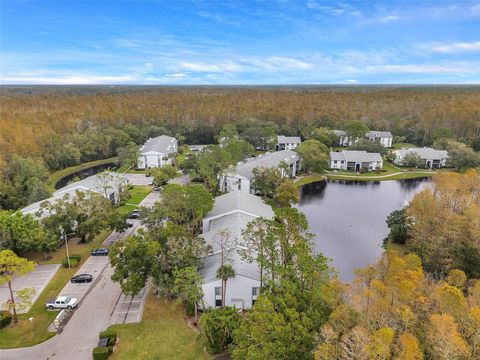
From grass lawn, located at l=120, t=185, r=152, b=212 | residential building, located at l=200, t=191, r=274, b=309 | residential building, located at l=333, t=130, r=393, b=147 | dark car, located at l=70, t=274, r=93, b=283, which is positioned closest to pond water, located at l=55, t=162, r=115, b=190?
grass lawn, located at l=120, t=185, r=152, b=212

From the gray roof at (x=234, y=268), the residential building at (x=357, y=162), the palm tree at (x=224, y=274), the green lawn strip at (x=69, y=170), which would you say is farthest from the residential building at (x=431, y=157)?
the green lawn strip at (x=69, y=170)

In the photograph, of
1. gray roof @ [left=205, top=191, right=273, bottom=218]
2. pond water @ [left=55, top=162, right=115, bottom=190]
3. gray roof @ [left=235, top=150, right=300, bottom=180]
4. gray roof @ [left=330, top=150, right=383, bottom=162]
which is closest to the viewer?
gray roof @ [left=205, top=191, right=273, bottom=218]

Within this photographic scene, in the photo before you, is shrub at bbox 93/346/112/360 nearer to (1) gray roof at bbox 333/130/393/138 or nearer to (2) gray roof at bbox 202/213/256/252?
(2) gray roof at bbox 202/213/256/252

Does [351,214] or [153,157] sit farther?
[153,157]

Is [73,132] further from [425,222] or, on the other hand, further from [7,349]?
[425,222]

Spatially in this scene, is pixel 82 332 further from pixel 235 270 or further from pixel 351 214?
pixel 351 214

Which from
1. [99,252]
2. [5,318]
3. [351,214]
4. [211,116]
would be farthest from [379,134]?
[5,318]
